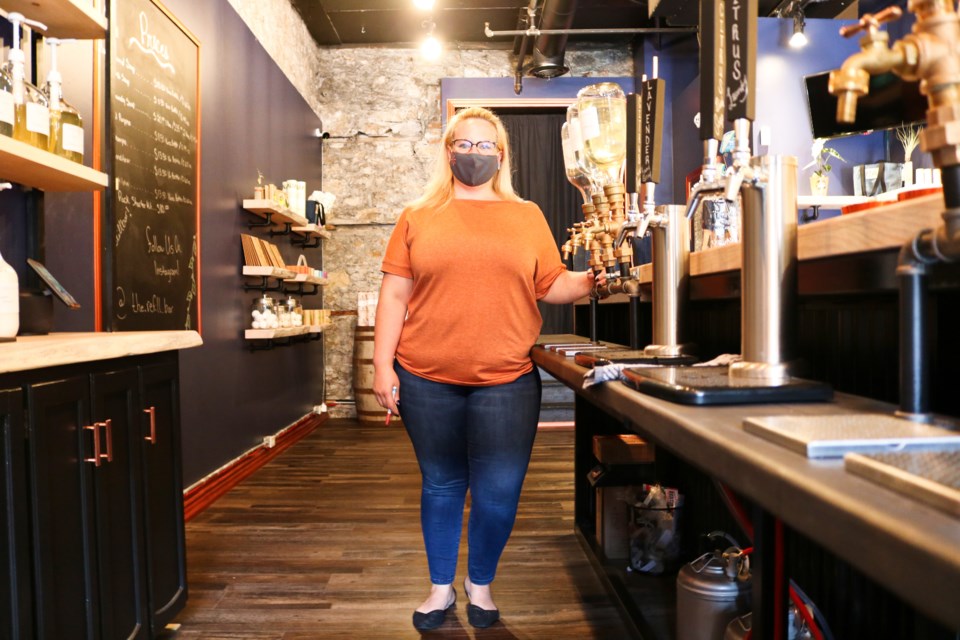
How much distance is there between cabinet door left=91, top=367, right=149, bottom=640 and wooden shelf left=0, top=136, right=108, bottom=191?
0.54 meters

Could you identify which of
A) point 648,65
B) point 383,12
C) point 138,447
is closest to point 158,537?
point 138,447

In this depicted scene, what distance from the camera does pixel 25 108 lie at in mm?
1760

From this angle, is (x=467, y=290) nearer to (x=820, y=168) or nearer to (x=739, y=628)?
(x=739, y=628)

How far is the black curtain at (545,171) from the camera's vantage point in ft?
23.4

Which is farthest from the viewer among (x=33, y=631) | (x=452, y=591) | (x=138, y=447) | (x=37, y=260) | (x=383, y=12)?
(x=383, y=12)

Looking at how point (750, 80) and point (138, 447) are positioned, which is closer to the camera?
point (750, 80)

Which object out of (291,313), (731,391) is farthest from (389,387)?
(291,313)

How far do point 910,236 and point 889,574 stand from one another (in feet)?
1.62

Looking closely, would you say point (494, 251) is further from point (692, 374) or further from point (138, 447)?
point (138, 447)

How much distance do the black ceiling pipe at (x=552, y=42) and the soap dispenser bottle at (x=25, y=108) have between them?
408 centimetres

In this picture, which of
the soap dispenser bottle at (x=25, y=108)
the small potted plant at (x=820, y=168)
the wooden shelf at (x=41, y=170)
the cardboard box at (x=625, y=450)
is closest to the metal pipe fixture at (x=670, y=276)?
the cardboard box at (x=625, y=450)

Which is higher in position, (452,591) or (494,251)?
(494,251)

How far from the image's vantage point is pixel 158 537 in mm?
1928

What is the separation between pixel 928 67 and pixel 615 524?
6.68 ft
